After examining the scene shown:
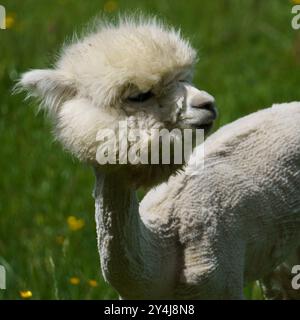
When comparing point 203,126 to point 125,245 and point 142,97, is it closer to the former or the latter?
point 142,97

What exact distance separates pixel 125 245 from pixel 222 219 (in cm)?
45

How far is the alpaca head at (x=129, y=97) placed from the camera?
3.01 meters

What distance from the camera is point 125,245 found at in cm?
325

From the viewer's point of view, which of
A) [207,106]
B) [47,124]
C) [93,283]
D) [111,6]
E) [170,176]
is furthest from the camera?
[111,6]

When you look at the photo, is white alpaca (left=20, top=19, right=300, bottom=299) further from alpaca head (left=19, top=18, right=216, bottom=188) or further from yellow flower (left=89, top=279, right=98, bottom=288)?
yellow flower (left=89, top=279, right=98, bottom=288)

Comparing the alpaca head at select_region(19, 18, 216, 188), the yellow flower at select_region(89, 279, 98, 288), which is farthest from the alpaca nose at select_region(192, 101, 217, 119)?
the yellow flower at select_region(89, 279, 98, 288)

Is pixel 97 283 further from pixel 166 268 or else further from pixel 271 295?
pixel 166 268

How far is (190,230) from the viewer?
348 cm

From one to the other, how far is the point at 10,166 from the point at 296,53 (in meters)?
2.59

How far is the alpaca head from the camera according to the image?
9.88 ft

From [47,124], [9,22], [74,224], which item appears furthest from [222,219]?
[9,22]

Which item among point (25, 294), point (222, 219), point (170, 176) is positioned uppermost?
point (170, 176)

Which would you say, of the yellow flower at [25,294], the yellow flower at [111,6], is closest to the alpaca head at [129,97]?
the yellow flower at [25,294]

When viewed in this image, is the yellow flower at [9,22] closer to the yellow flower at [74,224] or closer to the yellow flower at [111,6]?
the yellow flower at [111,6]
